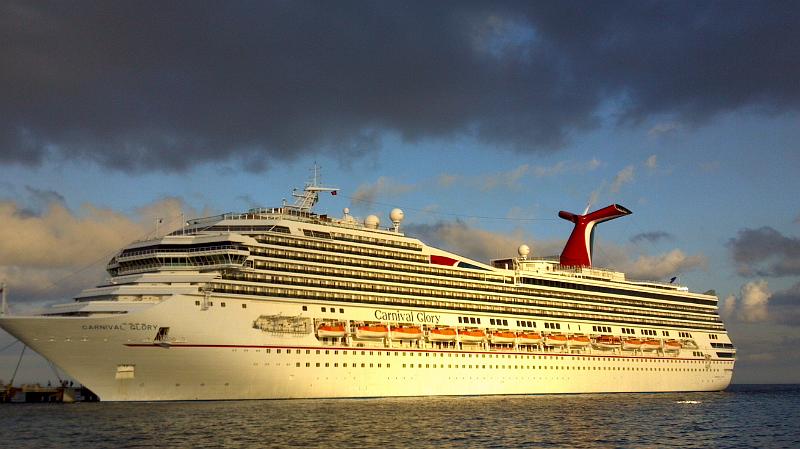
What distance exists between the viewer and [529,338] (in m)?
77.5

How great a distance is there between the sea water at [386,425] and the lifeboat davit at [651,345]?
72.6 feet

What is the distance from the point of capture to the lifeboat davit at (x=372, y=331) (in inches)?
2527

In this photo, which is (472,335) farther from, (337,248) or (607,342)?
(607,342)

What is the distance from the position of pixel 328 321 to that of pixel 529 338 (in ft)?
74.6

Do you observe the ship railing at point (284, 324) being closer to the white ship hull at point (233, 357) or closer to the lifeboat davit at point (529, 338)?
the white ship hull at point (233, 357)

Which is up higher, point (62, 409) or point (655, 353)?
point (655, 353)

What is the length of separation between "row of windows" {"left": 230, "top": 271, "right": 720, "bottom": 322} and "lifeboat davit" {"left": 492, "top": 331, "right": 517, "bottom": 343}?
3250mm


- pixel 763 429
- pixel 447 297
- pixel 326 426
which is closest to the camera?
pixel 326 426

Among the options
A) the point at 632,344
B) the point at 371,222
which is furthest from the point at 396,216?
the point at 632,344

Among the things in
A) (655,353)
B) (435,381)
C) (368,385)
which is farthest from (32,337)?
(655,353)

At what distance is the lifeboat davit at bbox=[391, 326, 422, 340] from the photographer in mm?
66438

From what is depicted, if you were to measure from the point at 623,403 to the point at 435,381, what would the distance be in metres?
15.9

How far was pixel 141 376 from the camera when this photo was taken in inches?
2192

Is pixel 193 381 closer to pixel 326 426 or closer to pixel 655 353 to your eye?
pixel 326 426
